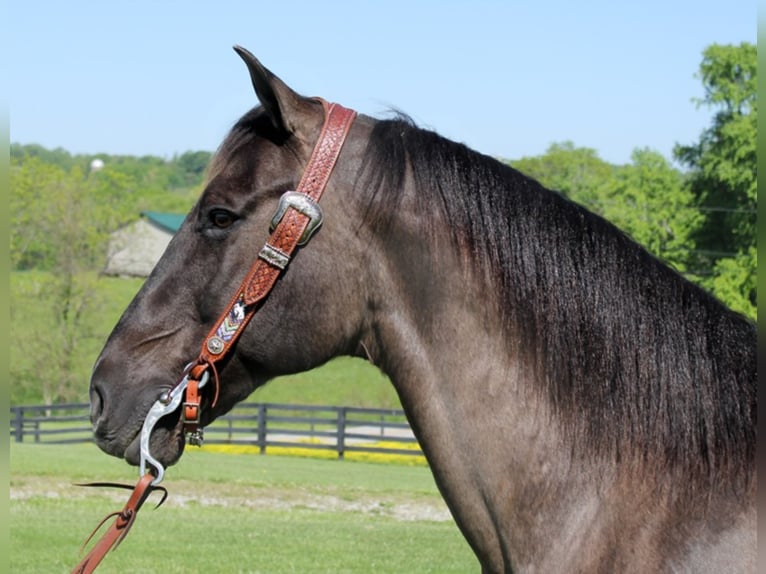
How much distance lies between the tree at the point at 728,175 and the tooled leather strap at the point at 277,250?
30887 millimetres

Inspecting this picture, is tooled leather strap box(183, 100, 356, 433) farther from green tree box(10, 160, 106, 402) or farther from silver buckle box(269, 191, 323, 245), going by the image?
green tree box(10, 160, 106, 402)

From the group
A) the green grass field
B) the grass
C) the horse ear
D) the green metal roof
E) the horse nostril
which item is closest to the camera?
the horse ear

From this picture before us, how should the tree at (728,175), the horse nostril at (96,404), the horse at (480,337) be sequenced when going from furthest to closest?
the tree at (728,175) → the horse nostril at (96,404) → the horse at (480,337)

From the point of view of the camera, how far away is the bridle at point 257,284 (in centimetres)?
262

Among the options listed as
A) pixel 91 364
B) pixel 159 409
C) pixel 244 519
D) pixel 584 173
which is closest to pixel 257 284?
pixel 159 409

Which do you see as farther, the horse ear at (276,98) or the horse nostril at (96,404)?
the horse nostril at (96,404)

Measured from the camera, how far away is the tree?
34.1 metres

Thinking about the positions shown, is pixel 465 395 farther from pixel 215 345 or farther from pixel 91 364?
pixel 91 364

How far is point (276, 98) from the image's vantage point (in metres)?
2.66

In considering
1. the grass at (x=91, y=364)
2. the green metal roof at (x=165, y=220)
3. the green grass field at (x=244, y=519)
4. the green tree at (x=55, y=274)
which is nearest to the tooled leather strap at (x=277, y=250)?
the green grass field at (x=244, y=519)

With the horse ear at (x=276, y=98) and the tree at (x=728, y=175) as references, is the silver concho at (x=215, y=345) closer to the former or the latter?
the horse ear at (x=276, y=98)

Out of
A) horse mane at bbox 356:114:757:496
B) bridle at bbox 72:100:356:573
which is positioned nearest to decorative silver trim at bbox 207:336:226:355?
bridle at bbox 72:100:356:573

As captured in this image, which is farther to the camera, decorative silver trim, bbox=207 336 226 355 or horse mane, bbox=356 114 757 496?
decorative silver trim, bbox=207 336 226 355

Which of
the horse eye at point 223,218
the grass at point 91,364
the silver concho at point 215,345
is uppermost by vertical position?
the horse eye at point 223,218
